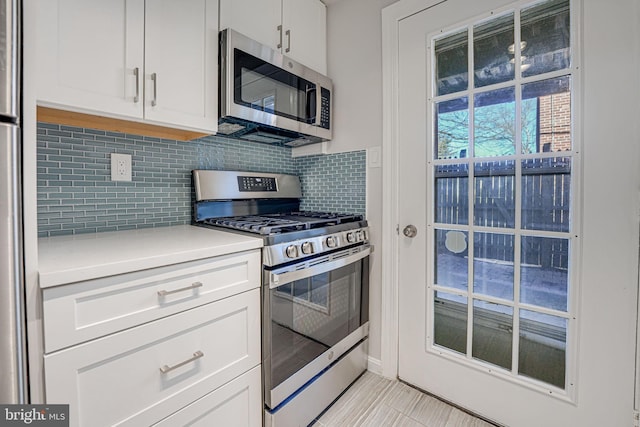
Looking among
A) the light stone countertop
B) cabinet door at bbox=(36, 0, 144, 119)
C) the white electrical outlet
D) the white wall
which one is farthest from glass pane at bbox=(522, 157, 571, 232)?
the white electrical outlet

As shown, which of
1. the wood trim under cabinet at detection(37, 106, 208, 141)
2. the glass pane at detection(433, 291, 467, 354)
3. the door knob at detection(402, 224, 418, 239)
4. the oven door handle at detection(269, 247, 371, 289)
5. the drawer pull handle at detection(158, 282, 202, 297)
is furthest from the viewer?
the door knob at detection(402, 224, 418, 239)

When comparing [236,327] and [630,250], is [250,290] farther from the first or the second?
[630,250]

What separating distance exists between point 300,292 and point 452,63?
137 cm

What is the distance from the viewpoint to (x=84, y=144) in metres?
1.24

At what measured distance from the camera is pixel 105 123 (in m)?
1.20

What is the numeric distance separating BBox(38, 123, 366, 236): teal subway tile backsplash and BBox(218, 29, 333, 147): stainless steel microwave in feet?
0.56

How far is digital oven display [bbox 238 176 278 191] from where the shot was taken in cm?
175

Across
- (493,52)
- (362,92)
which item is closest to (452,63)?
(493,52)

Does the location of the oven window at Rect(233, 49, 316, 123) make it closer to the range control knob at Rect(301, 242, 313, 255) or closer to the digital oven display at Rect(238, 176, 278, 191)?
the digital oven display at Rect(238, 176, 278, 191)

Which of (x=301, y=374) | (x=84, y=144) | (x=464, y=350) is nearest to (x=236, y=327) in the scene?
(x=301, y=374)

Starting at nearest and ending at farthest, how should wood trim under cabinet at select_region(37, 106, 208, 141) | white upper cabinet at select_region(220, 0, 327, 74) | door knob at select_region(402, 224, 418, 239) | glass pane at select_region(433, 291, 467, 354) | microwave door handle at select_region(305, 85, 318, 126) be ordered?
wood trim under cabinet at select_region(37, 106, 208, 141) < white upper cabinet at select_region(220, 0, 327, 74) < glass pane at select_region(433, 291, 467, 354) < door knob at select_region(402, 224, 418, 239) < microwave door handle at select_region(305, 85, 318, 126)

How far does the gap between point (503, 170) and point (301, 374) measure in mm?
1318

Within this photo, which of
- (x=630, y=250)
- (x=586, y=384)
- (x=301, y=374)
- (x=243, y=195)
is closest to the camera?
(x=630, y=250)

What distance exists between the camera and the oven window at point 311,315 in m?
1.21
